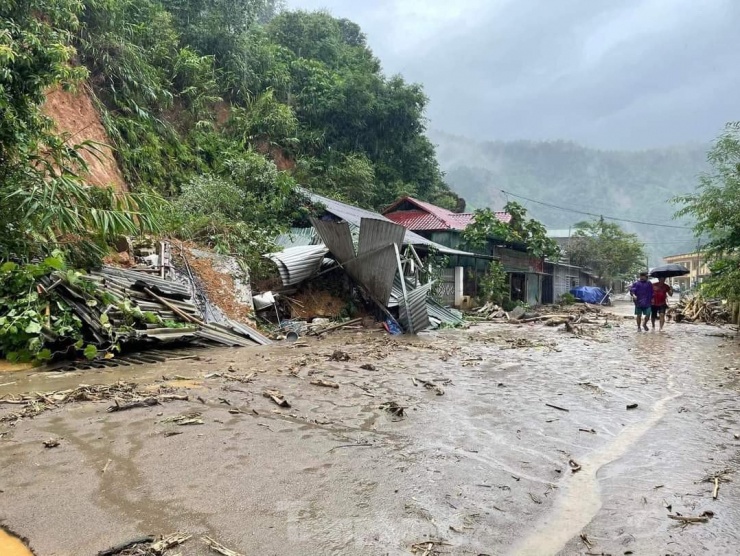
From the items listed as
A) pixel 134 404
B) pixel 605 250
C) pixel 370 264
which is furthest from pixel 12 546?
pixel 605 250

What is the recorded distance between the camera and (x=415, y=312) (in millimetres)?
12672

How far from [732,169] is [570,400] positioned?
11.4 metres

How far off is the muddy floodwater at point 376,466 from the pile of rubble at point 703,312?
46.2 ft

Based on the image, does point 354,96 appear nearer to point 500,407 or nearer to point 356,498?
point 500,407

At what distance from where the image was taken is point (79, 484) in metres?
2.78

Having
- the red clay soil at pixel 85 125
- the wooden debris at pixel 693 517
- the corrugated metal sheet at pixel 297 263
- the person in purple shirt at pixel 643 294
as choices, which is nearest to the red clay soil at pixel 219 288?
the corrugated metal sheet at pixel 297 263

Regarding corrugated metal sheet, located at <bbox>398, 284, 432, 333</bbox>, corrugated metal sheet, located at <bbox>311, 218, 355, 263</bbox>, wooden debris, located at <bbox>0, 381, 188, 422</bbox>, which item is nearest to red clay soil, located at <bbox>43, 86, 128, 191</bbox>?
corrugated metal sheet, located at <bbox>311, 218, 355, 263</bbox>

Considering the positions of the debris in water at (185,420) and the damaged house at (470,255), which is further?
the damaged house at (470,255)

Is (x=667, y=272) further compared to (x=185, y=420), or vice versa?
(x=667, y=272)

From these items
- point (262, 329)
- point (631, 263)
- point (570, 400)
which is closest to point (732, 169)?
point (570, 400)

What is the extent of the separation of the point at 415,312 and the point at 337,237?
2896 millimetres

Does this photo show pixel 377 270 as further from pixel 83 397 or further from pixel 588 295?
pixel 588 295

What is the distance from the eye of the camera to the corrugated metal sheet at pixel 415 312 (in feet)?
41.3

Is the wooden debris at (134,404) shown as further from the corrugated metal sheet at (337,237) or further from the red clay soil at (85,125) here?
the red clay soil at (85,125)
